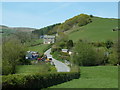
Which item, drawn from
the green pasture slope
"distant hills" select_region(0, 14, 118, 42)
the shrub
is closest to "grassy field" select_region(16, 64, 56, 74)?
the shrub

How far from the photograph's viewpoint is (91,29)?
326ft

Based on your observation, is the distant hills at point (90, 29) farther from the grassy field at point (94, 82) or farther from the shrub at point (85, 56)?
the grassy field at point (94, 82)

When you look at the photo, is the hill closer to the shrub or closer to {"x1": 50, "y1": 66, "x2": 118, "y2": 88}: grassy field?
the shrub

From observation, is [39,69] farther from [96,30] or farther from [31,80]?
[96,30]

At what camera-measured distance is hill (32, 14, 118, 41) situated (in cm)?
8279

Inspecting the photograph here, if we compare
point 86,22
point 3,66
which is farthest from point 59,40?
point 3,66

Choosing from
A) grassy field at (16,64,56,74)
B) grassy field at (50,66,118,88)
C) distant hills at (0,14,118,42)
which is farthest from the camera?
distant hills at (0,14,118,42)

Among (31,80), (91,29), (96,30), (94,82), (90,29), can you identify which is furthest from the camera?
(90,29)

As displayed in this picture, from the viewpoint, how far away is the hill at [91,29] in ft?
272

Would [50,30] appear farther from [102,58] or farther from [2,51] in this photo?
[2,51]

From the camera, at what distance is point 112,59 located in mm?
49656

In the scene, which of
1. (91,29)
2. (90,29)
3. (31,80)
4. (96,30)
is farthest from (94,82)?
(90,29)

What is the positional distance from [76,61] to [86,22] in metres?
73.5

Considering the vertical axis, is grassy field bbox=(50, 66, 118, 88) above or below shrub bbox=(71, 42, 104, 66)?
below
